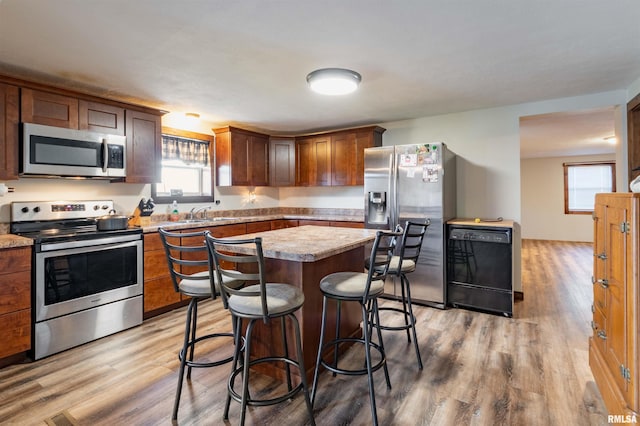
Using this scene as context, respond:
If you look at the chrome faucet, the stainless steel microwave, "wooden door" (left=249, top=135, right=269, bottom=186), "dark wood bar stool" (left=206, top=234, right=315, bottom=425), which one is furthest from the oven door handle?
"wooden door" (left=249, top=135, right=269, bottom=186)

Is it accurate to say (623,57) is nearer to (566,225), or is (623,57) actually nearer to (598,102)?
(598,102)

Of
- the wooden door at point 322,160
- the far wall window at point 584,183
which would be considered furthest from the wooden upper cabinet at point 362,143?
the far wall window at point 584,183

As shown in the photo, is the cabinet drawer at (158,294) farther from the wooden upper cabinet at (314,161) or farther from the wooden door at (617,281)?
the wooden door at (617,281)

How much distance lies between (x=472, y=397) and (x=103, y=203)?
146 inches

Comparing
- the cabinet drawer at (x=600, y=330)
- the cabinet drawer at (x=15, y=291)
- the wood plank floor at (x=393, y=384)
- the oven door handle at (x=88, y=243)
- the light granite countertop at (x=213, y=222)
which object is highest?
the light granite countertop at (x=213, y=222)

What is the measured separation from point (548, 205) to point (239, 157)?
26.4 ft

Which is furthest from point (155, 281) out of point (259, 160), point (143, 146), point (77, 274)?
point (259, 160)

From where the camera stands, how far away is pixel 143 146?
3543 mm

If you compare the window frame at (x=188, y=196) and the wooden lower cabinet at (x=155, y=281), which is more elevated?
the window frame at (x=188, y=196)

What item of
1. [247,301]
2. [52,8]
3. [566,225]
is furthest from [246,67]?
[566,225]

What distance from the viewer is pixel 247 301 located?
174 centimetres

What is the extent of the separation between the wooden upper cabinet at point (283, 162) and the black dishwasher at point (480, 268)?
2.65m

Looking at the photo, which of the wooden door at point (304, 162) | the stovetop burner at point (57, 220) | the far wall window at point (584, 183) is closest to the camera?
the stovetop burner at point (57, 220)

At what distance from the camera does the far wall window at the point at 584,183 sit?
8.02 m
